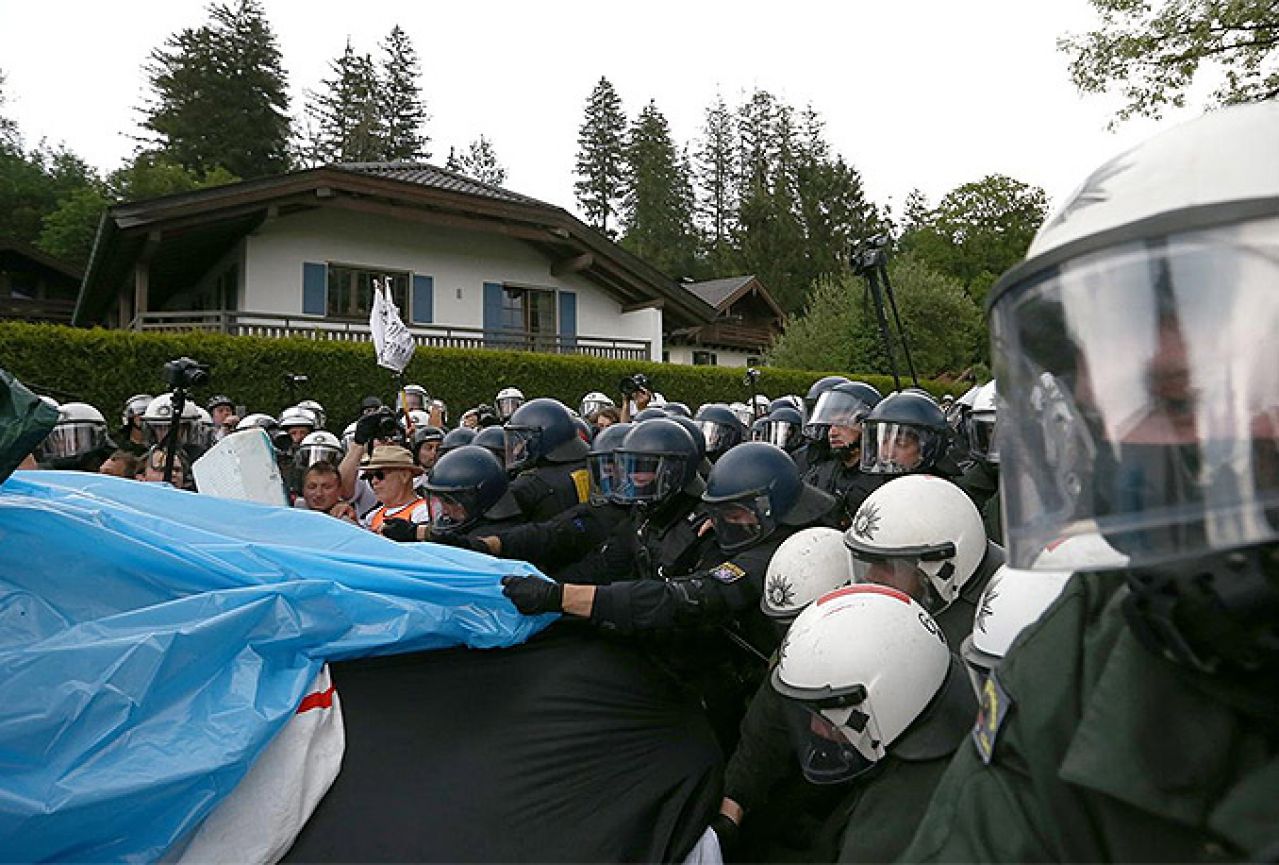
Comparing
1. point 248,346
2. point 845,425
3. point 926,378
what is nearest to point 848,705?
point 845,425

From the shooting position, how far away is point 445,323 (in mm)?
19469

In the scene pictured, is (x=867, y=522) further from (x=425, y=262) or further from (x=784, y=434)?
(x=425, y=262)

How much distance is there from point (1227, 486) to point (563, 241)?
1931cm

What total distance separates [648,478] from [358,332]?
568 inches

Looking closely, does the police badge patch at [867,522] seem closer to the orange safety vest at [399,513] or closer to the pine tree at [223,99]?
the orange safety vest at [399,513]

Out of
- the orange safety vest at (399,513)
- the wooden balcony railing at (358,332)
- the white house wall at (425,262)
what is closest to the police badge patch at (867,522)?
the orange safety vest at (399,513)

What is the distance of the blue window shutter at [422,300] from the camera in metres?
18.9

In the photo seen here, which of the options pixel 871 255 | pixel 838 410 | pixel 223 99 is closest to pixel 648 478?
pixel 838 410

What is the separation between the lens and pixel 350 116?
5138cm

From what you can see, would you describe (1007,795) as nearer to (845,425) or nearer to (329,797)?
(329,797)

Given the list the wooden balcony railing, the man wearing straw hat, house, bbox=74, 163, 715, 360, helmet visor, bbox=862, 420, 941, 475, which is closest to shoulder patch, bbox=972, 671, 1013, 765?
helmet visor, bbox=862, 420, 941, 475

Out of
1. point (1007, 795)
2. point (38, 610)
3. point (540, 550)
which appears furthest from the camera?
point (540, 550)

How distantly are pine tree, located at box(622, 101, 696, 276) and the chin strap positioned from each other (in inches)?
2227

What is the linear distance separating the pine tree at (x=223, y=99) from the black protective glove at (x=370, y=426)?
156 ft
